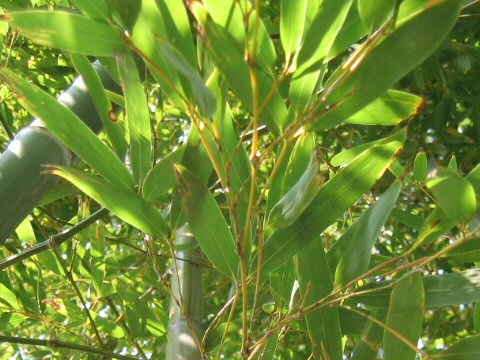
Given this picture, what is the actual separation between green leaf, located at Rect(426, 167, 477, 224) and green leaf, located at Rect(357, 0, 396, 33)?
0.44ft

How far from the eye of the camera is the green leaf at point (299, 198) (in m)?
0.64

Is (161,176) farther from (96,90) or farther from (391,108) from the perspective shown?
(391,108)

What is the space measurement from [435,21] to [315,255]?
1.03 ft

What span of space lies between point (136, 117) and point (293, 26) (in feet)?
0.71

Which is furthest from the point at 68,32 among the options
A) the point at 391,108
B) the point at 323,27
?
the point at 391,108

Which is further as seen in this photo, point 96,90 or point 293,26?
point 96,90

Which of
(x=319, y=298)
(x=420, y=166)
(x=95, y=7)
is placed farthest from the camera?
(x=420, y=166)

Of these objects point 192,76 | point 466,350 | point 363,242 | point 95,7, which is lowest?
point 466,350

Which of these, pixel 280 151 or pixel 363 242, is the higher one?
pixel 280 151

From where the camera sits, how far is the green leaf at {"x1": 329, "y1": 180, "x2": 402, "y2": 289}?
2.48ft

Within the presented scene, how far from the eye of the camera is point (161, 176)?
0.79 m

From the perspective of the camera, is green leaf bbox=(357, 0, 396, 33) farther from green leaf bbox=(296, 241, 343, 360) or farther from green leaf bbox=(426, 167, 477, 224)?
green leaf bbox=(296, 241, 343, 360)

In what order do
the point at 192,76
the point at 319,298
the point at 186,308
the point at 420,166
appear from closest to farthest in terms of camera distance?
1. the point at 192,76
2. the point at 319,298
3. the point at 420,166
4. the point at 186,308

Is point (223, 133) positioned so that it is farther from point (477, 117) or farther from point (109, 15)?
point (477, 117)
